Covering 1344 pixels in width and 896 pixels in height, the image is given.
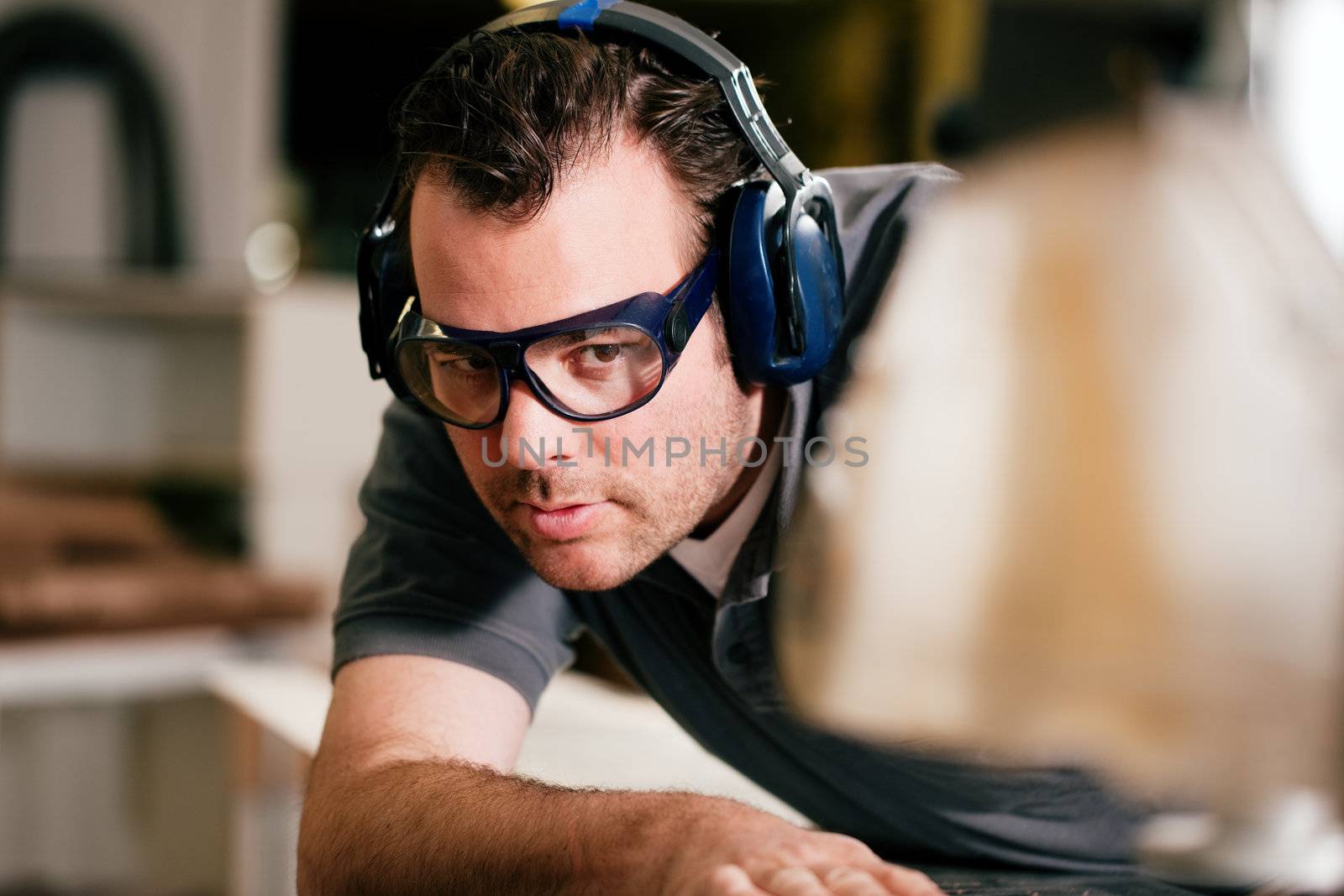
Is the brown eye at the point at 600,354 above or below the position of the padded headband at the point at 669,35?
below

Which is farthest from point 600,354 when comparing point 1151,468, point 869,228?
point 1151,468

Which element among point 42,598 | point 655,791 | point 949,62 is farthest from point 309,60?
point 655,791

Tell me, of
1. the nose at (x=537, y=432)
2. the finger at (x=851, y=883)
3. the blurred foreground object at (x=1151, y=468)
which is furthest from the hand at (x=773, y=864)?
the blurred foreground object at (x=1151, y=468)

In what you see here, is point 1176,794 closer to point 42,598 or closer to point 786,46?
point 786,46

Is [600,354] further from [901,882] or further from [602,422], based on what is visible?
[901,882]

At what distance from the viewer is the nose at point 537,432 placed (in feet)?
0.95

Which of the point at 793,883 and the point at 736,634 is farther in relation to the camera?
the point at 736,634

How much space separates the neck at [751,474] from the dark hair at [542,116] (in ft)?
0.20

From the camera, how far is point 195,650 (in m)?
1.10

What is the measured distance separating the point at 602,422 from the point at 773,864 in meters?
0.12

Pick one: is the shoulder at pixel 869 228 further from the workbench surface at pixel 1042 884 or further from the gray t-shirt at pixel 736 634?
the workbench surface at pixel 1042 884

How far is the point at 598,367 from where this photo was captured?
29cm

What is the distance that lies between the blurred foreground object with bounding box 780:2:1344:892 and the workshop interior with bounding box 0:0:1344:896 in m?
0.01

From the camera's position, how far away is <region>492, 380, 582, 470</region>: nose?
29cm
